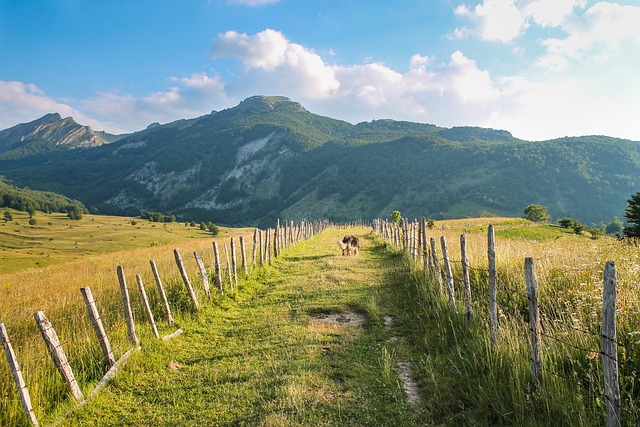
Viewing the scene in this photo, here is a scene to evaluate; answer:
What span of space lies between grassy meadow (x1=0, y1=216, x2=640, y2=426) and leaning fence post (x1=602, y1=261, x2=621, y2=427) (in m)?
0.17

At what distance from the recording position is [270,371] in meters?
6.36

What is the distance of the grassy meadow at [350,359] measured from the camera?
457 cm

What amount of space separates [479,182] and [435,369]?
173m

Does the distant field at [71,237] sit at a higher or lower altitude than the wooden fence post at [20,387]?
lower

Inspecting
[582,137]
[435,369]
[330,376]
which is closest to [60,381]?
[330,376]

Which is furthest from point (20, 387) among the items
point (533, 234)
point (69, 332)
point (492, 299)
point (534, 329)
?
point (533, 234)

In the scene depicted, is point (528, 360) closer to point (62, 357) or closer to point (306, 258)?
point (62, 357)

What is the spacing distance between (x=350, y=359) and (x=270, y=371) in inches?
61.1

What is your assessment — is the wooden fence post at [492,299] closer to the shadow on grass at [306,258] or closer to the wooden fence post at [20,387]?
the wooden fence post at [20,387]

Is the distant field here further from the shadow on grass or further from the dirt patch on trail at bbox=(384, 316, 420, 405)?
the dirt patch on trail at bbox=(384, 316, 420, 405)

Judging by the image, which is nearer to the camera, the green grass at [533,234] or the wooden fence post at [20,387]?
the wooden fence post at [20,387]

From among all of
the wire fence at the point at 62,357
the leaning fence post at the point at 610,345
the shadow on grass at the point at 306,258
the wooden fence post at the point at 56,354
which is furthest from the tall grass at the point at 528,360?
the shadow on grass at the point at 306,258

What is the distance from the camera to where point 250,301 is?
38.8 ft

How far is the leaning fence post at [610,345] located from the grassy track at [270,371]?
232 cm
